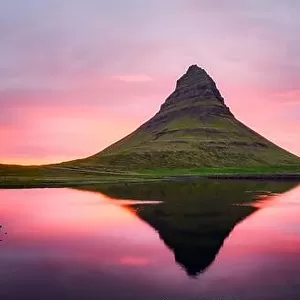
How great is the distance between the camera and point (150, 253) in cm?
3806

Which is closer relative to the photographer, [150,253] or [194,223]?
[150,253]

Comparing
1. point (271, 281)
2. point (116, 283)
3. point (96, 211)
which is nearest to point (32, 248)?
point (116, 283)

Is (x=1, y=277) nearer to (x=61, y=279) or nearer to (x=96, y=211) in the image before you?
(x=61, y=279)

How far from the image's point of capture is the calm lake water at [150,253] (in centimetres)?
2666

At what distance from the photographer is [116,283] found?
2817cm

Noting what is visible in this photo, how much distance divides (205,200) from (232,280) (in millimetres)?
55742

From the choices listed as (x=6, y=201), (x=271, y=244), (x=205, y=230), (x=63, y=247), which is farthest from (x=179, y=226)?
(x=6, y=201)

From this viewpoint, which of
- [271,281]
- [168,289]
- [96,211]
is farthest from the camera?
[96,211]

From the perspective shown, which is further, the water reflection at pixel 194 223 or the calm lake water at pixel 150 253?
the water reflection at pixel 194 223

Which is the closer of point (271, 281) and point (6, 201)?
point (271, 281)

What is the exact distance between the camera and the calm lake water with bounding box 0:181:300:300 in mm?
26656

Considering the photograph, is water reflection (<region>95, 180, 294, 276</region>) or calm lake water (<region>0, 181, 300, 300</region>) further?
water reflection (<region>95, 180, 294, 276</region>)

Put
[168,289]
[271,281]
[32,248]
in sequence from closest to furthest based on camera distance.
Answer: [168,289] < [271,281] < [32,248]

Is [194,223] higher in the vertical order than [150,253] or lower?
higher
